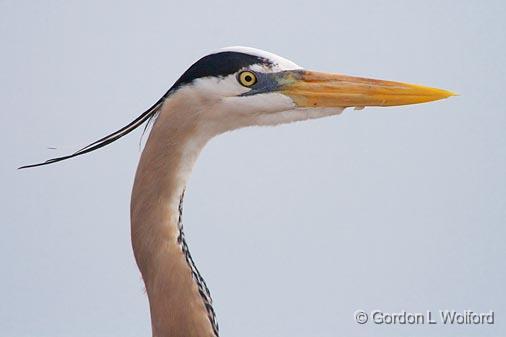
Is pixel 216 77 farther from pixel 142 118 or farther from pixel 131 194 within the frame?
pixel 131 194

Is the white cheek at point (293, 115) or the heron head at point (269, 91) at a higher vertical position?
the heron head at point (269, 91)

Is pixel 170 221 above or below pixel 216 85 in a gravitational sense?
below

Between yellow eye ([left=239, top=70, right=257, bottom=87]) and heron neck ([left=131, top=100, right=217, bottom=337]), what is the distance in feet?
0.50

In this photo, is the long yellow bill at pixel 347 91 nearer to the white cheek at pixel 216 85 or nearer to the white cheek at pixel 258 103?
the white cheek at pixel 258 103

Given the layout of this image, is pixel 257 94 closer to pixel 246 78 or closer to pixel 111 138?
pixel 246 78

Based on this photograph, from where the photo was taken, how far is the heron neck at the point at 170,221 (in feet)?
6.56

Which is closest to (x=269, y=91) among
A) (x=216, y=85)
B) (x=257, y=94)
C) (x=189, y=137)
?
(x=257, y=94)

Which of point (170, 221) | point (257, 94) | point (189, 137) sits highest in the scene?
point (257, 94)

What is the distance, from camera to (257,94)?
6.62 feet

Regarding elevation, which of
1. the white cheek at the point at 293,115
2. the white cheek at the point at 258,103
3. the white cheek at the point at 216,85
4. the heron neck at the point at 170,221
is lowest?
the heron neck at the point at 170,221

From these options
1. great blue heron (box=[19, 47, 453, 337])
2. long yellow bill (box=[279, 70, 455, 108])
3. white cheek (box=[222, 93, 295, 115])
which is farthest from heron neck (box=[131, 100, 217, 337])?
long yellow bill (box=[279, 70, 455, 108])

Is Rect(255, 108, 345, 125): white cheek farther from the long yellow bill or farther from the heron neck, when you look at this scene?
the heron neck

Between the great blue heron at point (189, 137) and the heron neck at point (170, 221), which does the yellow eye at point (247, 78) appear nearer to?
the great blue heron at point (189, 137)

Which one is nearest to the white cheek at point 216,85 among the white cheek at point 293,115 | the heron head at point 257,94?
the heron head at point 257,94
